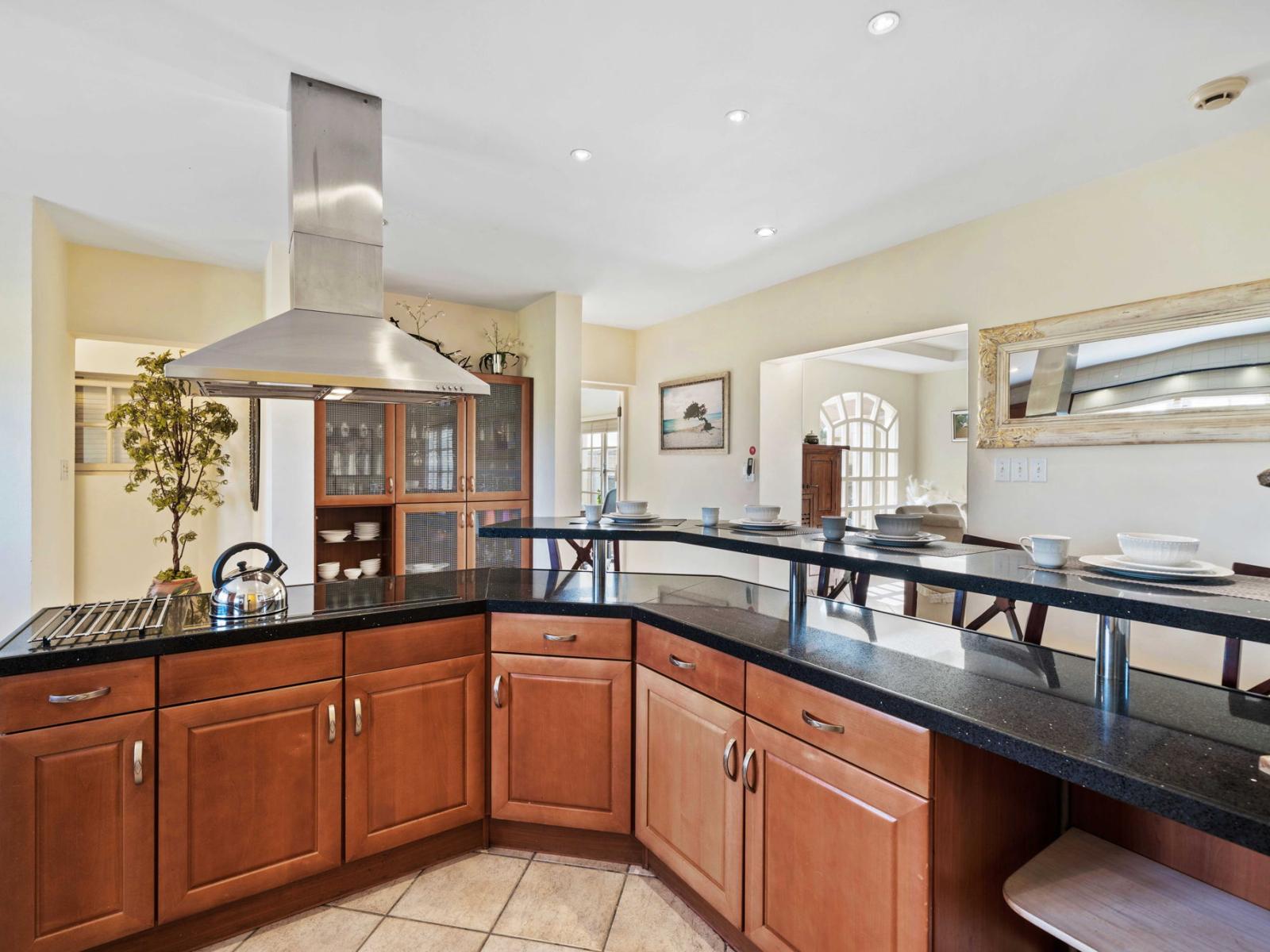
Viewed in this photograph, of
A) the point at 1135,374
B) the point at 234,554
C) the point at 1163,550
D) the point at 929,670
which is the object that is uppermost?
the point at 1135,374

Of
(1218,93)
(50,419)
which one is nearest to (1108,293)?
(1218,93)

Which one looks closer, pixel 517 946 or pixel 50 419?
pixel 517 946

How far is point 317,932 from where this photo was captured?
5.86 feet

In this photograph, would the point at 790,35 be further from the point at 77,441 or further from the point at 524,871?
the point at 77,441

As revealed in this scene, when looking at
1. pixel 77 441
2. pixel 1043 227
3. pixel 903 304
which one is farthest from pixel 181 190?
pixel 1043 227

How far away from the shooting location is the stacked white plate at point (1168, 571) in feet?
4.06

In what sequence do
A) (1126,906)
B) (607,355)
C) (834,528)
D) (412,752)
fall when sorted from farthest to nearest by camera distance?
(607,355)
(412,752)
(834,528)
(1126,906)

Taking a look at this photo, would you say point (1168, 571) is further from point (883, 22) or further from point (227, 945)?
point (227, 945)

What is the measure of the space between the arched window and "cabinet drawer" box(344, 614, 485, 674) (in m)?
5.38

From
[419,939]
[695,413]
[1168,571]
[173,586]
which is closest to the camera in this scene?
[1168,571]

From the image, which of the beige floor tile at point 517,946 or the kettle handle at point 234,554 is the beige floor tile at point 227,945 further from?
the kettle handle at point 234,554

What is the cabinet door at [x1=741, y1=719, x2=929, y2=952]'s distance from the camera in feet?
4.02

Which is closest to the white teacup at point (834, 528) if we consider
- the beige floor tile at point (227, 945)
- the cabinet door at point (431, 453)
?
the beige floor tile at point (227, 945)

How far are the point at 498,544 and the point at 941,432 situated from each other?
5557mm
